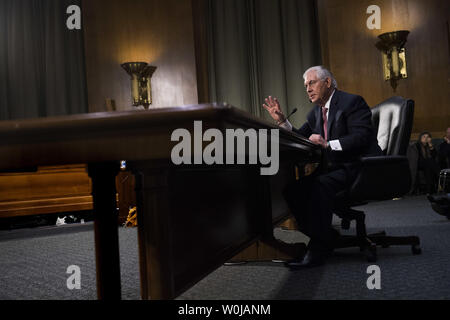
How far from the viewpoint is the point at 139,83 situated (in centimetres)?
613

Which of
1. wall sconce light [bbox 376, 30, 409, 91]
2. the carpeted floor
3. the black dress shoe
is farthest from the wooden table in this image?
wall sconce light [bbox 376, 30, 409, 91]

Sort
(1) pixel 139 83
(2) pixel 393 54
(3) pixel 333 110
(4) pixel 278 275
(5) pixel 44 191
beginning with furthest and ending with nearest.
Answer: (1) pixel 139 83 < (2) pixel 393 54 < (5) pixel 44 191 < (3) pixel 333 110 < (4) pixel 278 275

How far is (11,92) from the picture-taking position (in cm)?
604

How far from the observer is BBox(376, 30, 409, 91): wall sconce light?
596 cm

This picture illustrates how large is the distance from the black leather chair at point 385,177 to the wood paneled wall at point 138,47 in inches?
155

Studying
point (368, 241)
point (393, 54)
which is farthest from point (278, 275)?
point (393, 54)

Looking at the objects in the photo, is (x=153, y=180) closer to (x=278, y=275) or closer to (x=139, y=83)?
(x=278, y=275)

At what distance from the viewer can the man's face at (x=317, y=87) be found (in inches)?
103

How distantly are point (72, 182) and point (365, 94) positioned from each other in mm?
3959

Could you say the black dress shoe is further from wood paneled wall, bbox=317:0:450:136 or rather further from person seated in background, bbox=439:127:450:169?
wood paneled wall, bbox=317:0:450:136

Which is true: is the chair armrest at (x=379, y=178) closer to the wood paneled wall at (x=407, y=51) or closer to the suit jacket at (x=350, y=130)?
the suit jacket at (x=350, y=130)

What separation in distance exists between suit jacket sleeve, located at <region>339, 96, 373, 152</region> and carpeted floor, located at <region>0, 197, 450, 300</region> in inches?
23.3

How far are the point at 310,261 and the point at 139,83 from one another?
4463 mm
